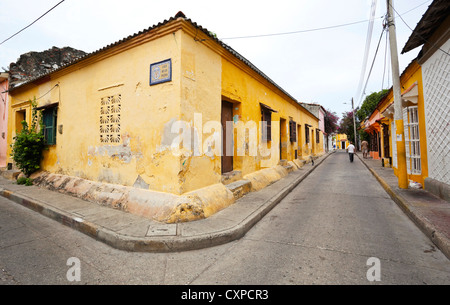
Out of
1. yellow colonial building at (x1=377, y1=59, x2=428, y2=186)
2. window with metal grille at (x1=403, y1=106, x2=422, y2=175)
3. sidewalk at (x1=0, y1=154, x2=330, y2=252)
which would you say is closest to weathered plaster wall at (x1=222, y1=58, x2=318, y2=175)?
sidewalk at (x1=0, y1=154, x2=330, y2=252)

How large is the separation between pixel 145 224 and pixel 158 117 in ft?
7.13

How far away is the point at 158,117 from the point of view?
4.45m

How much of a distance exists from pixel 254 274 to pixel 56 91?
8.39m

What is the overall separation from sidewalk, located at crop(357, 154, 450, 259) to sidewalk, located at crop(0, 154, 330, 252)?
2758 millimetres

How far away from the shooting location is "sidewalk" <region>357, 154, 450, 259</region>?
121 inches

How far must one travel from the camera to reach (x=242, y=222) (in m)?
3.83

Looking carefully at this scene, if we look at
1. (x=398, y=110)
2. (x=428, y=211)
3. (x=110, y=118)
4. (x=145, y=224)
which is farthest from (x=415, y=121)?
(x=110, y=118)

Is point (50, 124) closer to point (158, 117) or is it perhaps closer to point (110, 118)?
point (110, 118)

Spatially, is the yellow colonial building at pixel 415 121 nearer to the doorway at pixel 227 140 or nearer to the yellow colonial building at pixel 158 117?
the yellow colonial building at pixel 158 117

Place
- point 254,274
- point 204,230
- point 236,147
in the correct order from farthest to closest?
point 236,147 < point 204,230 < point 254,274

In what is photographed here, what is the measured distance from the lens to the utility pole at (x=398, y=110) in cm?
609
